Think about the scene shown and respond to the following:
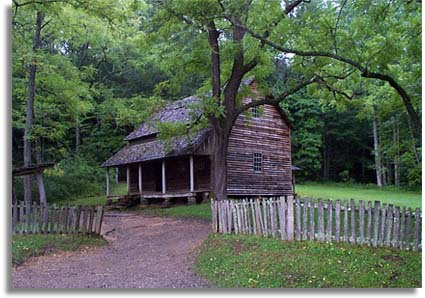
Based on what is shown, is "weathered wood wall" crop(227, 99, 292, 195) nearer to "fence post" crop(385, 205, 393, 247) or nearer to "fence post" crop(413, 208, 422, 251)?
"fence post" crop(385, 205, 393, 247)

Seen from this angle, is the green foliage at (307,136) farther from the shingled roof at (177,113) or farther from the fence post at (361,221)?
the fence post at (361,221)

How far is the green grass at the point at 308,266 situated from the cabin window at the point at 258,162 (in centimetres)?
943

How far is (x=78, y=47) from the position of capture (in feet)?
40.8

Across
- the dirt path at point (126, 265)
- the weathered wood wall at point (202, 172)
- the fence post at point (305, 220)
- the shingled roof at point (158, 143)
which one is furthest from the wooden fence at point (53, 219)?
the weathered wood wall at point (202, 172)

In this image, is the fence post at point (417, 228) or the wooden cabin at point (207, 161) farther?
the wooden cabin at point (207, 161)

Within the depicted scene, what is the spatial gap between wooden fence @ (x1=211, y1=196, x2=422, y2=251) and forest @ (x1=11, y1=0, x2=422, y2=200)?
4.12 ft

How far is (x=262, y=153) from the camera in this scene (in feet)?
51.3

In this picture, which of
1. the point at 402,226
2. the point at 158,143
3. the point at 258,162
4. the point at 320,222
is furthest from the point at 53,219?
the point at 258,162

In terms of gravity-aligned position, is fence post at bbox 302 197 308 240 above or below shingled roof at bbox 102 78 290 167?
below

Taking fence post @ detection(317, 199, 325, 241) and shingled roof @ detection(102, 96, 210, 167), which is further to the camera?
shingled roof @ detection(102, 96, 210, 167)

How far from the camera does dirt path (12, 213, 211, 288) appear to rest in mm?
4688

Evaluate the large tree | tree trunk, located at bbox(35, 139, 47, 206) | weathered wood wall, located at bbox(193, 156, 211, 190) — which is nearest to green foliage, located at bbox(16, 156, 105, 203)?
tree trunk, located at bbox(35, 139, 47, 206)

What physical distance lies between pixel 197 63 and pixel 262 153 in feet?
21.6

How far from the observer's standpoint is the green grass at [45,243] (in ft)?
19.9
